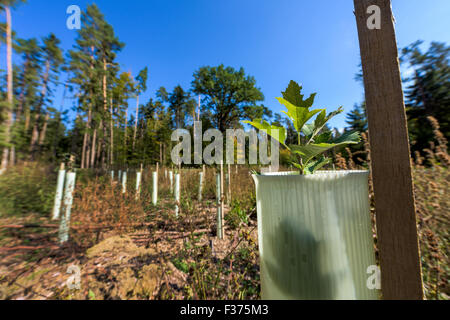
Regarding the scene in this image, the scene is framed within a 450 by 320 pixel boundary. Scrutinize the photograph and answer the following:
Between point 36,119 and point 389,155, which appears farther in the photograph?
point 36,119

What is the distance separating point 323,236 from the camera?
632 millimetres

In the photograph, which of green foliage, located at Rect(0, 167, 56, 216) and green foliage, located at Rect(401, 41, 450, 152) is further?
green foliage, located at Rect(401, 41, 450, 152)

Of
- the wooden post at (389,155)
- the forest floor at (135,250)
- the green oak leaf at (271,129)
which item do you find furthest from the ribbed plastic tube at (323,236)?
the forest floor at (135,250)

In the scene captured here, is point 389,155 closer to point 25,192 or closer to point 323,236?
point 323,236

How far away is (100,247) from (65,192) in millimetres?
1717

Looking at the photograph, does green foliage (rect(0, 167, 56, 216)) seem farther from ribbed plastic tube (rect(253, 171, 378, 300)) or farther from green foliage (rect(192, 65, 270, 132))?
green foliage (rect(192, 65, 270, 132))

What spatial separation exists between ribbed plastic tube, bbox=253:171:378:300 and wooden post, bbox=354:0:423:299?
0.10 meters

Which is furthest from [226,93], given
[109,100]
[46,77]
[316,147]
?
[316,147]

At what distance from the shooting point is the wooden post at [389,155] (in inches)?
26.9

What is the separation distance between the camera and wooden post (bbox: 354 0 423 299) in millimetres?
682

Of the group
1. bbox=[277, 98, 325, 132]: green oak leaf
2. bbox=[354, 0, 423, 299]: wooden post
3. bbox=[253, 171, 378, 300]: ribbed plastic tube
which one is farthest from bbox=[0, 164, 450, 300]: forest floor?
bbox=[277, 98, 325, 132]: green oak leaf

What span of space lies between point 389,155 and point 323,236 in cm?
49

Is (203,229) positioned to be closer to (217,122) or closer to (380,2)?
(380,2)
